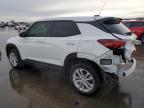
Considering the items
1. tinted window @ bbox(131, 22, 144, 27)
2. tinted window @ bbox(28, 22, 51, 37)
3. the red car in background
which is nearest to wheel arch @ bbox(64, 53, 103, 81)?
tinted window @ bbox(28, 22, 51, 37)

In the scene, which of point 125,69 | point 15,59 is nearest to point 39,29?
point 15,59

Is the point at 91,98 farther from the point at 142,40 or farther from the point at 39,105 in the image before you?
the point at 142,40

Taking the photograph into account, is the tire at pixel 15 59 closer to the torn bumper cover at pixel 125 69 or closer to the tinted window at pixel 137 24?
the torn bumper cover at pixel 125 69

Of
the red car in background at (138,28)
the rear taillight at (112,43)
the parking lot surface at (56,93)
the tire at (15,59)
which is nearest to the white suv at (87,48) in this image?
the rear taillight at (112,43)

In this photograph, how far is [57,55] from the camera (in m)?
6.05

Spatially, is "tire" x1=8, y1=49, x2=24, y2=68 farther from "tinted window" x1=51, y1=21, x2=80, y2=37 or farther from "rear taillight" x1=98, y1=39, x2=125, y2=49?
"rear taillight" x1=98, y1=39, x2=125, y2=49

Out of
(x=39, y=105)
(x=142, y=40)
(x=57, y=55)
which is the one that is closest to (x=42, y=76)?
(x=57, y=55)

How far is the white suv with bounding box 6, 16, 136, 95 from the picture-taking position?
5.11 m

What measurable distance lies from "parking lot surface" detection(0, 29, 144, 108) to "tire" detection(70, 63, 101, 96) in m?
0.17

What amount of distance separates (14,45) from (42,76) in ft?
5.10

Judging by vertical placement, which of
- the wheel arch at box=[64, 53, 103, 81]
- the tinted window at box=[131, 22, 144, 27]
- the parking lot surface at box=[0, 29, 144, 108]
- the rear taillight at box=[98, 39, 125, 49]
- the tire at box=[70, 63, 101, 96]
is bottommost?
the parking lot surface at box=[0, 29, 144, 108]

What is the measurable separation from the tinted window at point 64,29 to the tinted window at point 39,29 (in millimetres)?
279

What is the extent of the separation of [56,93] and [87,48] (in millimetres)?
1393

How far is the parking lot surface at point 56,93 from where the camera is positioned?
16.5 ft
